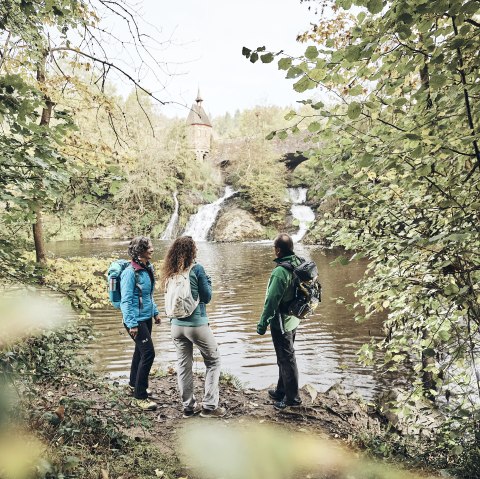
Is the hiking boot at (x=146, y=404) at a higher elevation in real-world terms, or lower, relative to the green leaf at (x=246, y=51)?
lower

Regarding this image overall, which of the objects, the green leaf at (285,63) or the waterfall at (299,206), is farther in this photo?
the waterfall at (299,206)

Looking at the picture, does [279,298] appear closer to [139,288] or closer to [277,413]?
[277,413]

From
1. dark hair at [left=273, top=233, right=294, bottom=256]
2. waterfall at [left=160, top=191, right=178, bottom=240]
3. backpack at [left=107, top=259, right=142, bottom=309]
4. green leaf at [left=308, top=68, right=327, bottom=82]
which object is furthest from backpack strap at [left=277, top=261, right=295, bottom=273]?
waterfall at [left=160, top=191, right=178, bottom=240]

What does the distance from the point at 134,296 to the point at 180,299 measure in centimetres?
79

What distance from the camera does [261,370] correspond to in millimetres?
7828

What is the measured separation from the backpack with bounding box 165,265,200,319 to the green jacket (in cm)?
84

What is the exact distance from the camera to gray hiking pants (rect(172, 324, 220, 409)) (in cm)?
448

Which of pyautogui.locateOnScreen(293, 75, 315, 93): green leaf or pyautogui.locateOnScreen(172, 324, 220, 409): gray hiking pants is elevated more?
pyautogui.locateOnScreen(293, 75, 315, 93): green leaf

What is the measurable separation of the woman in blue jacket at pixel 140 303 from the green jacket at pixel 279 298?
1.45 metres

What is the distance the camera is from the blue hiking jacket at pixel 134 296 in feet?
15.4

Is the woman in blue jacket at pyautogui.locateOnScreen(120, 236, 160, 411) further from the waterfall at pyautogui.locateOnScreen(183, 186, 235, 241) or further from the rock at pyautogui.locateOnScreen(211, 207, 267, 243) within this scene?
the waterfall at pyautogui.locateOnScreen(183, 186, 235, 241)

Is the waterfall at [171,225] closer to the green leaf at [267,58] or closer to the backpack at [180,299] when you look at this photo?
the backpack at [180,299]

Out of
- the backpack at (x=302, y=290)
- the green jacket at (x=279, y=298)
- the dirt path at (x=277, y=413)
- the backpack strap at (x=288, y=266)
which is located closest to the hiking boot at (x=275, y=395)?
the dirt path at (x=277, y=413)

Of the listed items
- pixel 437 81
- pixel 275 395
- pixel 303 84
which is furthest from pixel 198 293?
pixel 437 81
